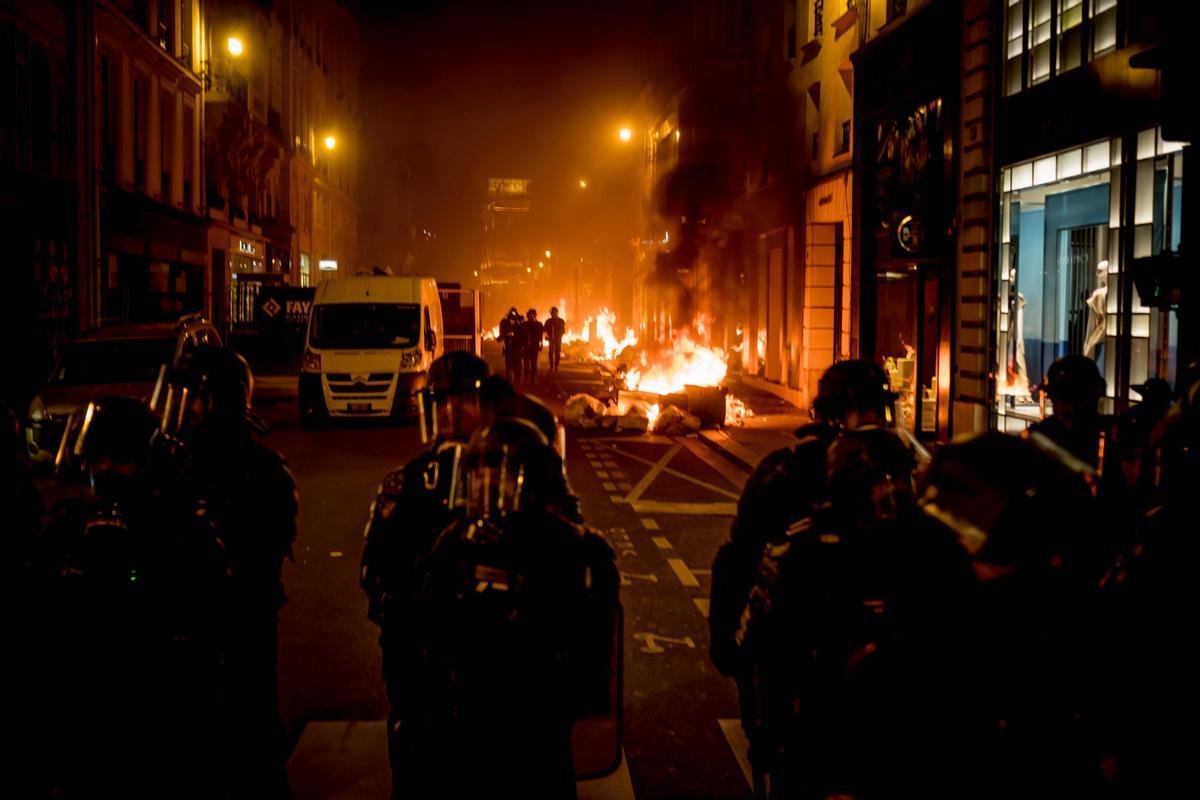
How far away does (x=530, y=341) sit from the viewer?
2639cm

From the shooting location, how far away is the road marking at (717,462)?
13.0 m

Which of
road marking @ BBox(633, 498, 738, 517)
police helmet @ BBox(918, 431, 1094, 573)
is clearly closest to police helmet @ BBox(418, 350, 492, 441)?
police helmet @ BBox(918, 431, 1094, 573)

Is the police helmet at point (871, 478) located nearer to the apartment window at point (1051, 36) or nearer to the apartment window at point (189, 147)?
the apartment window at point (1051, 36)

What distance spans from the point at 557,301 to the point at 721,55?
5880cm

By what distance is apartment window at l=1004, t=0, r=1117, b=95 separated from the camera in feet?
37.7

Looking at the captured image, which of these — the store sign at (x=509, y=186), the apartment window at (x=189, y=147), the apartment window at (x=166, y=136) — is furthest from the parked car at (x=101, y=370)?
the store sign at (x=509, y=186)

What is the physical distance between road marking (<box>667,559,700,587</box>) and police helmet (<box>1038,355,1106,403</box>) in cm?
363

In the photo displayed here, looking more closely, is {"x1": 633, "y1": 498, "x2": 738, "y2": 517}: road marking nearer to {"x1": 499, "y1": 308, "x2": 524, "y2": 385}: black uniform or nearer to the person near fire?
{"x1": 499, "y1": 308, "x2": 524, "y2": 385}: black uniform

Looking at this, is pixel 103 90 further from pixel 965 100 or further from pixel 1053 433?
pixel 1053 433

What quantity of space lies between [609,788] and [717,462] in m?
10.5

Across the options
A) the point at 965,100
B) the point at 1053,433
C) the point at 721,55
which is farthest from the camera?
the point at 721,55

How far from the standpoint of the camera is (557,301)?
88062mm

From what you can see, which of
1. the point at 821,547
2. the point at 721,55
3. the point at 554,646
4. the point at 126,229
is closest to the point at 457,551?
the point at 554,646

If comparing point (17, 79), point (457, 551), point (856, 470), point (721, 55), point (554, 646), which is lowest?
point (554, 646)
